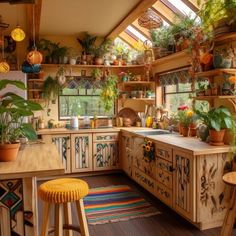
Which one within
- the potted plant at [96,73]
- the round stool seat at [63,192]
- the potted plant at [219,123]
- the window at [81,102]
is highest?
the potted plant at [96,73]

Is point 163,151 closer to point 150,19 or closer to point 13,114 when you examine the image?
point 150,19

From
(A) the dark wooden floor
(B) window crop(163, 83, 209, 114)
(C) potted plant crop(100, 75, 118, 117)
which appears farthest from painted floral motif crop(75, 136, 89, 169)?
(B) window crop(163, 83, 209, 114)

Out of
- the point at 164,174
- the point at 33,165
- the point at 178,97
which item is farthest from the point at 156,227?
the point at 178,97

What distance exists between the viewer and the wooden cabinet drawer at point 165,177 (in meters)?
3.28

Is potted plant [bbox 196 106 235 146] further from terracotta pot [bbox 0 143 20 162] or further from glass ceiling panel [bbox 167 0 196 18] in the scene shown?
terracotta pot [bbox 0 143 20 162]

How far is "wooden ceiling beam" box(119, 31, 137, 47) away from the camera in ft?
18.2

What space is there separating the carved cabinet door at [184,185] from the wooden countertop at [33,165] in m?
1.31

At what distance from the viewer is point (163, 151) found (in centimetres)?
342

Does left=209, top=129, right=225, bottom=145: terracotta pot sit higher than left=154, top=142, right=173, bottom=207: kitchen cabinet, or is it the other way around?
left=209, top=129, right=225, bottom=145: terracotta pot

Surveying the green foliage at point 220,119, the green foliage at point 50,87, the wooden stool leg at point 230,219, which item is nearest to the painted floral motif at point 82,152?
the green foliage at point 50,87

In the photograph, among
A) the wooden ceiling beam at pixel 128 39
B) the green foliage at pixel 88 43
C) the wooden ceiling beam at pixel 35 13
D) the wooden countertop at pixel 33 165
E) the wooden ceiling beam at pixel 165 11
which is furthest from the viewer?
the wooden ceiling beam at pixel 128 39

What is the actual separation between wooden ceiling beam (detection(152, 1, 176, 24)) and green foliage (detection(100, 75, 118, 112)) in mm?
1488

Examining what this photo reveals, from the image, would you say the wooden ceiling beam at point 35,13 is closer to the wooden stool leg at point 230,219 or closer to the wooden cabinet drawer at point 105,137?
the wooden cabinet drawer at point 105,137

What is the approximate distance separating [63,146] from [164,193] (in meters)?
2.04
